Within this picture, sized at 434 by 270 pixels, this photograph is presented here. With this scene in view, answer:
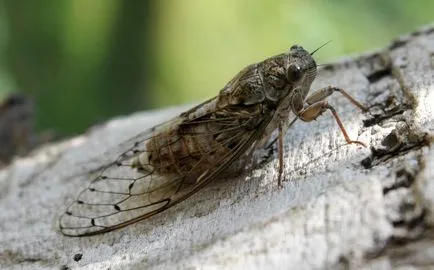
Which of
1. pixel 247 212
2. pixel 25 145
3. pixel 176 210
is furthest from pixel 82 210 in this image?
pixel 25 145

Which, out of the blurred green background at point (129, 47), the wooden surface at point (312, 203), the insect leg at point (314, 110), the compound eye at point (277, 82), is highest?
the blurred green background at point (129, 47)

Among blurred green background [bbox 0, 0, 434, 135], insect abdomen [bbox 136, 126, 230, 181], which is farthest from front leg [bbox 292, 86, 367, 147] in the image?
blurred green background [bbox 0, 0, 434, 135]

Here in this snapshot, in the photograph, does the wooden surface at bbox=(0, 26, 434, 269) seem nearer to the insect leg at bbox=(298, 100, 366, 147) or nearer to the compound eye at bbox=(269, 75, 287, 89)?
the insect leg at bbox=(298, 100, 366, 147)

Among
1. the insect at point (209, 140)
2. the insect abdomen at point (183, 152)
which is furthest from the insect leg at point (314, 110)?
the insect abdomen at point (183, 152)

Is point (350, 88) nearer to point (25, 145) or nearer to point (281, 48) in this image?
point (25, 145)

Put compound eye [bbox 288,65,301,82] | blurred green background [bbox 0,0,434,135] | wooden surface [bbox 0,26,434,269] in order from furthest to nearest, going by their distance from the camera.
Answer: blurred green background [bbox 0,0,434,135] < compound eye [bbox 288,65,301,82] < wooden surface [bbox 0,26,434,269]

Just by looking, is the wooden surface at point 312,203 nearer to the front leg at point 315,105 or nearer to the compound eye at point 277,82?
the front leg at point 315,105
